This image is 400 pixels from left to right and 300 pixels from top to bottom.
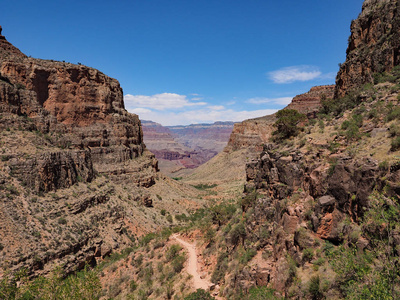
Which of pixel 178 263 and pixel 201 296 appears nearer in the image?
pixel 201 296

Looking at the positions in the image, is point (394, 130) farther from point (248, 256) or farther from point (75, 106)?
point (75, 106)

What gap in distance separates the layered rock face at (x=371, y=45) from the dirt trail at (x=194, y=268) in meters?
23.8

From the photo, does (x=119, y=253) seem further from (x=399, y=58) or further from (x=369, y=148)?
(x=399, y=58)

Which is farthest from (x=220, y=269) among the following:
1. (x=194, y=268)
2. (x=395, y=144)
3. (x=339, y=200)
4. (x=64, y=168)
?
(x=64, y=168)

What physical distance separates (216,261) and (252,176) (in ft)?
32.0

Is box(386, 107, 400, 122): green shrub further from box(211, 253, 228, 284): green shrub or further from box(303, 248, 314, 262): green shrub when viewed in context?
box(211, 253, 228, 284): green shrub

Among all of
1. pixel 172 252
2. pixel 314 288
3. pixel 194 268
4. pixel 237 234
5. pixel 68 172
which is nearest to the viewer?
pixel 314 288

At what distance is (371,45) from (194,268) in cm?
2857

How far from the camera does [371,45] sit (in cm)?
2284

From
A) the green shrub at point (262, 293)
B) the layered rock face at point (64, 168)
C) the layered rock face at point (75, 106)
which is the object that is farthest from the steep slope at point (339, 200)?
the layered rock face at point (75, 106)

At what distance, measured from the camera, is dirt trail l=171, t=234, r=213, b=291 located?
20969 millimetres

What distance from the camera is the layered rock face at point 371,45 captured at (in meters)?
20.1

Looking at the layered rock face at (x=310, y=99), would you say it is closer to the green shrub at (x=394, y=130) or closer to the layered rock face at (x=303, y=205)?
the layered rock face at (x=303, y=205)

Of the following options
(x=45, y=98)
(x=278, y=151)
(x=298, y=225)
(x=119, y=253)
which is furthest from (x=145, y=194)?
(x=298, y=225)
